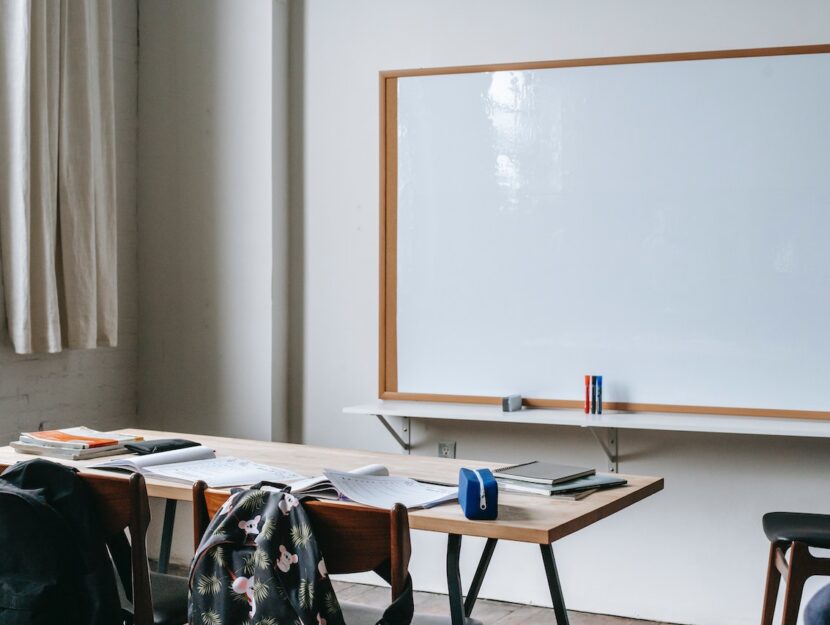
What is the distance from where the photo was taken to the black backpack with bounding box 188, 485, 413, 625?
69.7 inches

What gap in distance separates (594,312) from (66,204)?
6.75 ft

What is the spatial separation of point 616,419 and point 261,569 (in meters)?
1.94

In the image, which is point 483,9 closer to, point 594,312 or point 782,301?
point 594,312

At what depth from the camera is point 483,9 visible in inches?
154

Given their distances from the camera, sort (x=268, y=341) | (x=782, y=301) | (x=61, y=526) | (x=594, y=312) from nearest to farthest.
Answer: (x=61, y=526), (x=782, y=301), (x=594, y=312), (x=268, y=341)

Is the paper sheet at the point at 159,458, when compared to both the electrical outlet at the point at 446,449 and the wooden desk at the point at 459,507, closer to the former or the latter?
the wooden desk at the point at 459,507

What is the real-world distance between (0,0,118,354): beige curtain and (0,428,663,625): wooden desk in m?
0.97

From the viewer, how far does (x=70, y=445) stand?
9.21 ft

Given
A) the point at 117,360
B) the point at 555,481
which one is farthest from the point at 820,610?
the point at 117,360

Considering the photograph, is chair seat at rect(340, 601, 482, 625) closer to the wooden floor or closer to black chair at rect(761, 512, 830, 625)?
black chair at rect(761, 512, 830, 625)

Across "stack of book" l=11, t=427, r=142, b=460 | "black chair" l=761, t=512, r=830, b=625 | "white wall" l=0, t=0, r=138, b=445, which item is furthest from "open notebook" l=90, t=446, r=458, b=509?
"white wall" l=0, t=0, r=138, b=445

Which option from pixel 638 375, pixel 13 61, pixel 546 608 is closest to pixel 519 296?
pixel 638 375

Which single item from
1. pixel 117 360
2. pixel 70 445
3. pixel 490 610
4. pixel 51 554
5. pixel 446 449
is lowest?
pixel 490 610

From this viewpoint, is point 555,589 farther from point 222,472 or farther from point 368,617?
point 222,472
